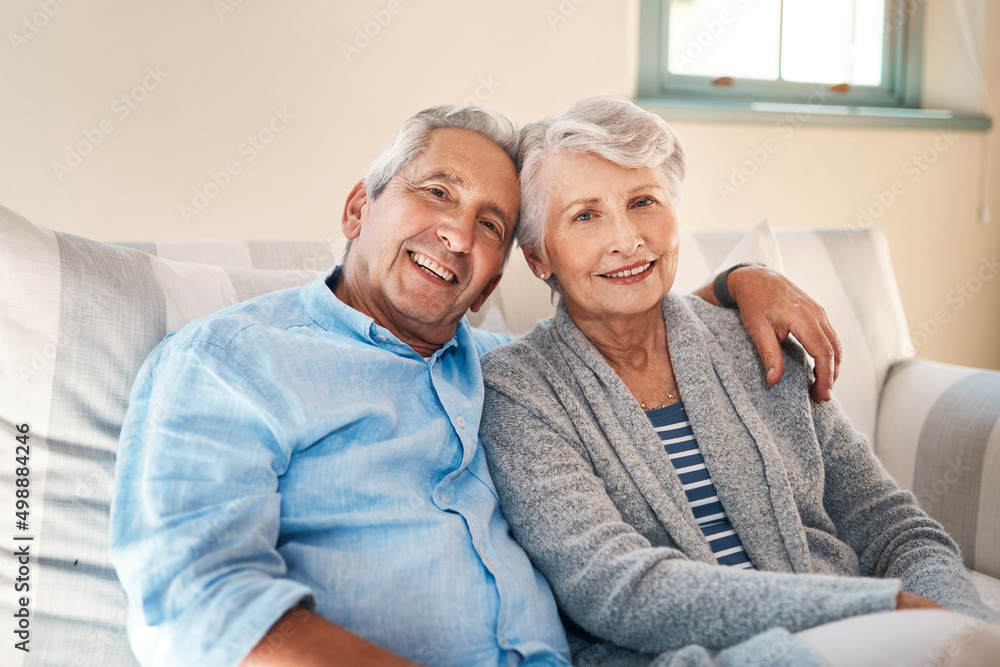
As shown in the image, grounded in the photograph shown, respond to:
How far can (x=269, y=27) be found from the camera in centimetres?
192

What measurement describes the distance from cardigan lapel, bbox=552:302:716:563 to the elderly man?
181 millimetres

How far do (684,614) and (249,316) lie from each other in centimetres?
67

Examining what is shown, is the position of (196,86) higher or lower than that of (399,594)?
higher

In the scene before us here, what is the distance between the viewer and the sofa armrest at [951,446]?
1.53 m

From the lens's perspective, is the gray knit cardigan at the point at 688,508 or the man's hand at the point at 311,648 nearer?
the man's hand at the point at 311,648

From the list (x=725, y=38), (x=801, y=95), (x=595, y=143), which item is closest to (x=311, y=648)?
(x=595, y=143)

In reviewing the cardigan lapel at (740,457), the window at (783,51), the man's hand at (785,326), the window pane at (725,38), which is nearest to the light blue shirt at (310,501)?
the cardigan lapel at (740,457)

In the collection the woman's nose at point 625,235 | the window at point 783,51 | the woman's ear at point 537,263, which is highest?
the window at point 783,51

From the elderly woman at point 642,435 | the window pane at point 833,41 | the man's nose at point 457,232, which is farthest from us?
the window pane at point 833,41

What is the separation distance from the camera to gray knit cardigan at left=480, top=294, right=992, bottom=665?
35.1 inches

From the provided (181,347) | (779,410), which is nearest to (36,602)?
(181,347)

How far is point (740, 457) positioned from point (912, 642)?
1.52 feet

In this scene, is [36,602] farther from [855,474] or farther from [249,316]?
[855,474]

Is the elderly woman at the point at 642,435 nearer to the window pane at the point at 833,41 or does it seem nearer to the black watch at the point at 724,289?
the black watch at the point at 724,289
